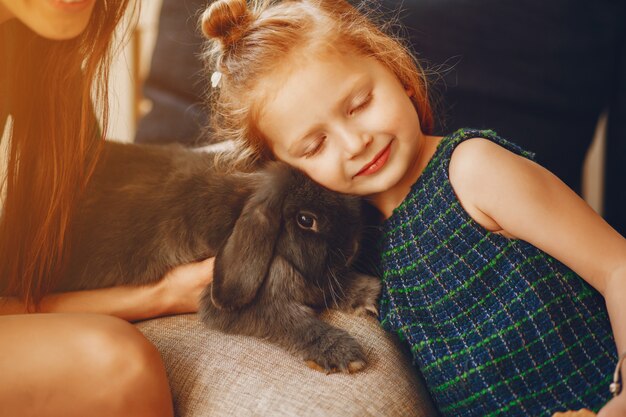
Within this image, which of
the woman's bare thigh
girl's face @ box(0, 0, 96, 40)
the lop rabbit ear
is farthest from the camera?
the lop rabbit ear

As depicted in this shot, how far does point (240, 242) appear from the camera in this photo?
3.62 ft

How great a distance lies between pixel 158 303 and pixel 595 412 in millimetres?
832

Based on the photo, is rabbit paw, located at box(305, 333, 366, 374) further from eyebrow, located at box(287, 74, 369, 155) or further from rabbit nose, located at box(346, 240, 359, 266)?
eyebrow, located at box(287, 74, 369, 155)

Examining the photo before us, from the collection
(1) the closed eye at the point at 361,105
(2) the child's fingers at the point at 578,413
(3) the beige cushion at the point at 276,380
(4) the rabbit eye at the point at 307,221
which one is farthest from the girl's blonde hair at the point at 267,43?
(2) the child's fingers at the point at 578,413

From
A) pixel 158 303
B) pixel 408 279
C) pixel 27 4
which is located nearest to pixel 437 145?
pixel 408 279

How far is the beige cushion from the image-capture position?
3.18ft

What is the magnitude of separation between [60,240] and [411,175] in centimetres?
69

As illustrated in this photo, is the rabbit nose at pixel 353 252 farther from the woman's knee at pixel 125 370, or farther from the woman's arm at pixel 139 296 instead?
the woman's knee at pixel 125 370

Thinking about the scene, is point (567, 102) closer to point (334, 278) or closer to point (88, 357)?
point (334, 278)

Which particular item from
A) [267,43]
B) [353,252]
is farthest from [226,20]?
[353,252]

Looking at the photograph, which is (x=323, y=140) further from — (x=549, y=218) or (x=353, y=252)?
(x=549, y=218)

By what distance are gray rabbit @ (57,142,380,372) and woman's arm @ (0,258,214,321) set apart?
0.7 inches

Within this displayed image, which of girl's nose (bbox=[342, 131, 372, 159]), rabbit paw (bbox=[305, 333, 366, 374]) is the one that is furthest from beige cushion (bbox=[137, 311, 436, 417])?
girl's nose (bbox=[342, 131, 372, 159])

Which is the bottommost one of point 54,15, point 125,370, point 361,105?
point 125,370
